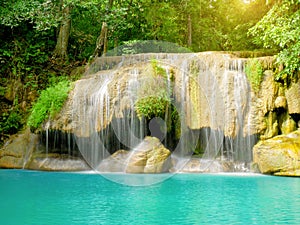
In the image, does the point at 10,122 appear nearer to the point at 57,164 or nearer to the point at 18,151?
the point at 18,151

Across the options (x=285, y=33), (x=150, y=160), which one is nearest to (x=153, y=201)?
(x=150, y=160)

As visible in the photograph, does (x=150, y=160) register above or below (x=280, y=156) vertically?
below

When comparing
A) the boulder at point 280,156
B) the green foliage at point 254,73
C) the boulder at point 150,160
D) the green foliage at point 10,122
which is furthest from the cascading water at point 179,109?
the green foliage at point 10,122

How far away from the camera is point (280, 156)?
10.1 meters

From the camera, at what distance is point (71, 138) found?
12242 millimetres

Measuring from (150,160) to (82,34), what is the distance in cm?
1022

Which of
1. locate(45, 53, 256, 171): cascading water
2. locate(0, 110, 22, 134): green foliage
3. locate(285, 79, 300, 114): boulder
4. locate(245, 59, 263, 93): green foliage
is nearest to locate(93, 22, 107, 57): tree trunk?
locate(45, 53, 256, 171): cascading water

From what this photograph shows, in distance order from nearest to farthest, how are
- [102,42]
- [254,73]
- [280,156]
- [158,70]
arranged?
[280,156] → [254,73] → [158,70] → [102,42]

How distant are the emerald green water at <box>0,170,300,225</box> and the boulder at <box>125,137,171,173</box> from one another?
125 cm

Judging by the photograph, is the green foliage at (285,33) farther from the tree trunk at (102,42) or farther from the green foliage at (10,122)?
the green foliage at (10,122)

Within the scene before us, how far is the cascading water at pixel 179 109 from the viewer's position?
39.8ft

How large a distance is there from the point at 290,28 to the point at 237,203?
7269 mm

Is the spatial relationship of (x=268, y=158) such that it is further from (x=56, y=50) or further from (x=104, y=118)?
(x=56, y=50)

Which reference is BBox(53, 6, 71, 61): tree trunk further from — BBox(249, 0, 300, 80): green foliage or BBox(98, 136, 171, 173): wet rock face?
BBox(249, 0, 300, 80): green foliage
